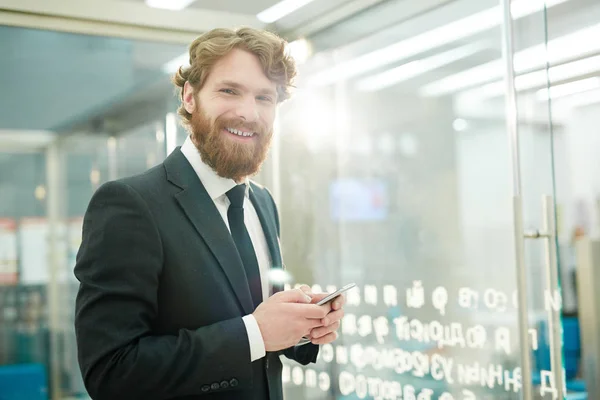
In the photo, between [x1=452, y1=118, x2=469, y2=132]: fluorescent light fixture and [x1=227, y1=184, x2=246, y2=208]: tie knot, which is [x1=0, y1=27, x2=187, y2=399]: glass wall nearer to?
[x1=452, y1=118, x2=469, y2=132]: fluorescent light fixture

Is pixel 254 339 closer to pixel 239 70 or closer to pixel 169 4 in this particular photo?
pixel 239 70

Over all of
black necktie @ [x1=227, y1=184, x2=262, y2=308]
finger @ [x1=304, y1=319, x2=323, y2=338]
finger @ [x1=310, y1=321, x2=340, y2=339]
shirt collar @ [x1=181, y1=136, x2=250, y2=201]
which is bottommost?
finger @ [x1=310, y1=321, x2=340, y2=339]

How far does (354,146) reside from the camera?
130 inches

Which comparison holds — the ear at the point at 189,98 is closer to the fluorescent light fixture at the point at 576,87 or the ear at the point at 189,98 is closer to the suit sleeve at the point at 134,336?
the suit sleeve at the point at 134,336

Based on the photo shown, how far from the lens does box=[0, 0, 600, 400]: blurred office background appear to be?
251cm

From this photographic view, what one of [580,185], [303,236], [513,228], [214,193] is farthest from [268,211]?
[580,185]

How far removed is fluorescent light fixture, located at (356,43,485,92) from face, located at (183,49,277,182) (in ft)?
4.22

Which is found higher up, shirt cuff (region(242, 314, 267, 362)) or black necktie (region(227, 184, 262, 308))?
black necktie (region(227, 184, 262, 308))

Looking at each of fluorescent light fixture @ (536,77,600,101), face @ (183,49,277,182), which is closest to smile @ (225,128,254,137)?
face @ (183,49,277,182)

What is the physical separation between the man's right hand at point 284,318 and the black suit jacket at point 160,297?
0.05 metres

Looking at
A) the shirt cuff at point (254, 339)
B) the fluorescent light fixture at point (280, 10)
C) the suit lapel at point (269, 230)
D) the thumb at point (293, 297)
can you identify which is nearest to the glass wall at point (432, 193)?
the fluorescent light fixture at point (280, 10)

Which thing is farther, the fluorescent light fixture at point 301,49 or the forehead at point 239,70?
the fluorescent light fixture at point 301,49

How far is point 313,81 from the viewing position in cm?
357

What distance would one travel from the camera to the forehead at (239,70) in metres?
1.63
